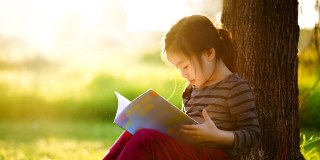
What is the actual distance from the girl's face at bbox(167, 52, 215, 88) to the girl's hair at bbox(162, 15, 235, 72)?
3 cm

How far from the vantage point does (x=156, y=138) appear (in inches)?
112

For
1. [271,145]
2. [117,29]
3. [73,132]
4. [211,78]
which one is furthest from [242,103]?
[117,29]

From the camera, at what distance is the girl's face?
10.1ft

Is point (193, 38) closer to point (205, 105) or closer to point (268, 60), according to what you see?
point (205, 105)

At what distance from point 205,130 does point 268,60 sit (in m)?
0.99

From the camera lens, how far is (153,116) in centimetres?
293

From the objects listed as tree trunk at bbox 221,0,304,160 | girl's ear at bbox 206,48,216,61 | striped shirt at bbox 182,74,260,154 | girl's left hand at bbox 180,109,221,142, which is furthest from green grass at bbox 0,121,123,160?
girl's left hand at bbox 180,109,221,142

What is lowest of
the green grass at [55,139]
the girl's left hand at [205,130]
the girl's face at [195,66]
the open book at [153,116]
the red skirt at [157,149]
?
the green grass at [55,139]

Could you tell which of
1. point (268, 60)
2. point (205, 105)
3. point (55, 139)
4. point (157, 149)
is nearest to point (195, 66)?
point (205, 105)

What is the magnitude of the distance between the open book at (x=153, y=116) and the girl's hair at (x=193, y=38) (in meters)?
0.33

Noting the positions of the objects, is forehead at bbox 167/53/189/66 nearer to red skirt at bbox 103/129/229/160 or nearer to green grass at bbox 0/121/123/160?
red skirt at bbox 103/129/229/160

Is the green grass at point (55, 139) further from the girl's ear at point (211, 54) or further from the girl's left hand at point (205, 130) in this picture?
the girl's left hand at point (205, 130)

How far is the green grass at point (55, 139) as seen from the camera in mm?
6074

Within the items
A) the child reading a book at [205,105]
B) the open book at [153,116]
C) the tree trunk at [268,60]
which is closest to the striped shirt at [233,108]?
the child reading a book at [205,105]
